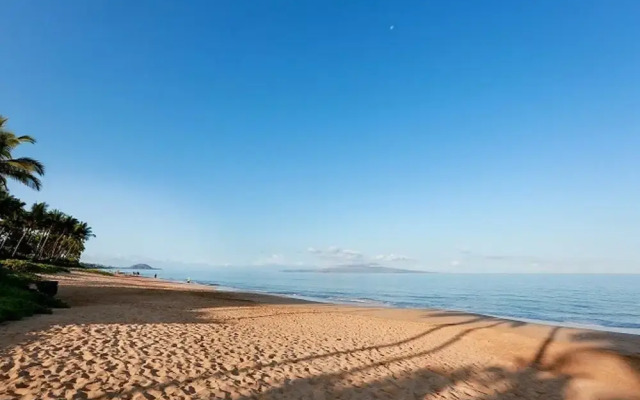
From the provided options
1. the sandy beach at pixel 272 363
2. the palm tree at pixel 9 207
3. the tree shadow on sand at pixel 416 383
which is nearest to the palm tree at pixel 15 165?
the palm tree at pixel 9 207

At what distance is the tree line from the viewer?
24.2m

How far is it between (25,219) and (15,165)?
1410 inches

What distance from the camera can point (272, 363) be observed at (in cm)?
829

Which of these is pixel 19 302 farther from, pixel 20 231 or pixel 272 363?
pixel 20 231

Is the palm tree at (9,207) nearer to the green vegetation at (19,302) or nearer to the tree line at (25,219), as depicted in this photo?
the tree line at (25,219)

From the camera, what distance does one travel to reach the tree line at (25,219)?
24156 millimetres

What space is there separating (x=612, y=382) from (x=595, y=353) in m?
3.91

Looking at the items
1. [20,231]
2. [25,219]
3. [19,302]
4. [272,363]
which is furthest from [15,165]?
[20,231]

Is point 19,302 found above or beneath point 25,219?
beneath

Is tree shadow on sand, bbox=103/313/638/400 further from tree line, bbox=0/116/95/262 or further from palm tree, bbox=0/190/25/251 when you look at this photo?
palm tree, bbox=0/190/25/251

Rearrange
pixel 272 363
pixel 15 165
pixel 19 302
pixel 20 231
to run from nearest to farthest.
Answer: pixel 272 363, pixel 19 302, pixel 15 165, pixel 20 231

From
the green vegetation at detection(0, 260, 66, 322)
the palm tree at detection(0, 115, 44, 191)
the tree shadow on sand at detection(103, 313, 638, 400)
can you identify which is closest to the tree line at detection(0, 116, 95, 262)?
the palm tree at detection(0, 115, 44, 191)

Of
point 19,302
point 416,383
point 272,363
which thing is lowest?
point 416,383

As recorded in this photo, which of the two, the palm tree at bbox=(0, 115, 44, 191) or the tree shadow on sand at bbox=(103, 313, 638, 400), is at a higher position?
the palm tree at bbox=(0, 115, 44, 191)
